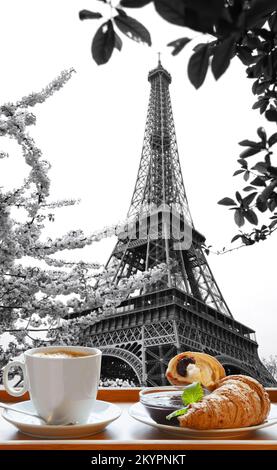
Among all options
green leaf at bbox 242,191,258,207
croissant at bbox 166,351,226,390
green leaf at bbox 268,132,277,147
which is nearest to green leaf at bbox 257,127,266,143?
green leaf at bbox 268,132,277,147

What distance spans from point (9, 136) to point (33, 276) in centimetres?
58

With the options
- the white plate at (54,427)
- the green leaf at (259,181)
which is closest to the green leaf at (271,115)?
the green leaf at (259,181)

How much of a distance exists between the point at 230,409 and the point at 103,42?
443mm

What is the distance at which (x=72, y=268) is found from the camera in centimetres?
182

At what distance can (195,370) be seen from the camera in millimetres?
638

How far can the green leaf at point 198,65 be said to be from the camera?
29cm

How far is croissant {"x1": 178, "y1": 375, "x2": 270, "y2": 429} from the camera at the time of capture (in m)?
0.48

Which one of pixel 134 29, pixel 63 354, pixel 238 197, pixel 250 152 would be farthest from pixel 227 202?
pixel 134 29

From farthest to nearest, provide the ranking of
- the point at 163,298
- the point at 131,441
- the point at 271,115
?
1. the point at 163,298
2. the point at 271,115
3. the point at 131,441

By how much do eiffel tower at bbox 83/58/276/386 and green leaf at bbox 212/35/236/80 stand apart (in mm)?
4287

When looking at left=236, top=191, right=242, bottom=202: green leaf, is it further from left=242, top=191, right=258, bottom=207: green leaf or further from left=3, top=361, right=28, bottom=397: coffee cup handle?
left=3, top=361, right=28, bottom=397: coffee cup handle

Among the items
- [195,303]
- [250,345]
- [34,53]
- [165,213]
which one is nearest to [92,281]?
[34,53]

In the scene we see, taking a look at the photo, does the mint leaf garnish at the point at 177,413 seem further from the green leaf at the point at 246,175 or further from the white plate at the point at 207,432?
the green leaf at the point at 246,175

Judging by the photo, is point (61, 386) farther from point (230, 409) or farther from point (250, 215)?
point (250, 215)
